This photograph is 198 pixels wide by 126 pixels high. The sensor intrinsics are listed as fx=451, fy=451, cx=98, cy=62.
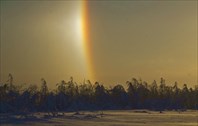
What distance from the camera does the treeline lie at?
66669 millimetres

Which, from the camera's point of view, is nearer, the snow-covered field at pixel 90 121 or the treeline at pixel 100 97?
the snow-covered field at pixel 90 121

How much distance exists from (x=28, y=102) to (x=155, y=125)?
39806 millimetres

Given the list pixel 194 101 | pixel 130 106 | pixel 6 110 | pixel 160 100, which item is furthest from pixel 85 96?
pixel 6 110

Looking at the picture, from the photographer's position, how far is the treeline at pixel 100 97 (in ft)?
219

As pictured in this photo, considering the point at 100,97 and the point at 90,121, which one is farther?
the point at 100,97

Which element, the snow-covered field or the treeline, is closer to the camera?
the snow-covered field

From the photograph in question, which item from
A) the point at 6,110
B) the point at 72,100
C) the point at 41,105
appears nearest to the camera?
the point at 6,110

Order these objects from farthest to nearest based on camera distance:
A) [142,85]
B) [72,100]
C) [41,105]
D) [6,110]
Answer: [142,85]
[72,100]
[41,105]
[6,110]

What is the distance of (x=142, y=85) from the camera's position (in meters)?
84.4

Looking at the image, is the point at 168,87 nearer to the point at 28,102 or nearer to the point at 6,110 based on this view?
the point at 28,102

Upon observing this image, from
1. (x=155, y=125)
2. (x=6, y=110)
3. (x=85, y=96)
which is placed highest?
(x=85, y=96)

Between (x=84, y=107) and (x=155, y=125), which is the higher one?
(x=84, y=107)

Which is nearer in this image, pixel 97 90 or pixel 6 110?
pixel 6 110

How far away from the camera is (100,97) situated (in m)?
78.3
